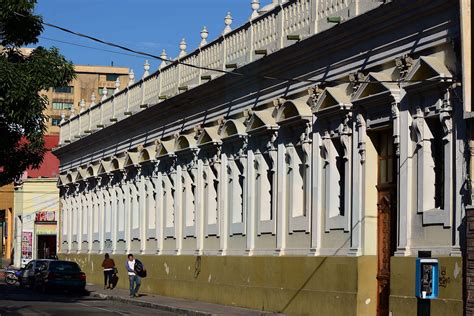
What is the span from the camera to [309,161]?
2731 cm

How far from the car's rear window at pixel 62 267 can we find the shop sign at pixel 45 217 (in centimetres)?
2938

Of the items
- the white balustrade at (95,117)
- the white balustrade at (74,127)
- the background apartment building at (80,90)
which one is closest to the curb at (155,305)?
the white balustrade at (95,117)

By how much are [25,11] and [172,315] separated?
883 cm

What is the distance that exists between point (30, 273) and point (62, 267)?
142 inches

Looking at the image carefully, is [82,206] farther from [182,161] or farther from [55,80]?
[55,80]

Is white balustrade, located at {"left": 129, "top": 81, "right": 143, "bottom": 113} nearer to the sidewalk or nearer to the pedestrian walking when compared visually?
the pedestrian walking

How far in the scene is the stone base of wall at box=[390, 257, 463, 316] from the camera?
20.2 m

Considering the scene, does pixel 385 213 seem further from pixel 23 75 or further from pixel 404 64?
pixel 23 75

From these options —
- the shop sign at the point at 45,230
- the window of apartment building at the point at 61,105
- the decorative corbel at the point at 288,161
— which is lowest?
the shop sign at the point at 45,230

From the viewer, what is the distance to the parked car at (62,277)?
44031 mm

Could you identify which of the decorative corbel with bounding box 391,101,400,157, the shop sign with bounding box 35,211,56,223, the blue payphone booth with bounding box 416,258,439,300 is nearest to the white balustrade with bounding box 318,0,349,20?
the decorative corbel with bounding box 391,101,400,157

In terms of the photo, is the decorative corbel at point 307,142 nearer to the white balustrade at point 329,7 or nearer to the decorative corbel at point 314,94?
the decorative corbel at point 314,94

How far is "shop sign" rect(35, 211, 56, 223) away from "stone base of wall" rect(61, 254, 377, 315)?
113 ft

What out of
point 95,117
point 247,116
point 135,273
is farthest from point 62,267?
point 247,116
